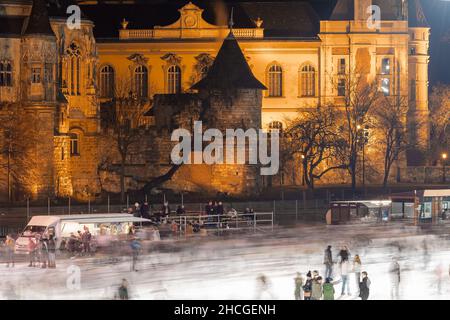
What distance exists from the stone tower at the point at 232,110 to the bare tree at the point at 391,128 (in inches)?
690

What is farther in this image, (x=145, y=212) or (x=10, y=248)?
(x=145, y=212)

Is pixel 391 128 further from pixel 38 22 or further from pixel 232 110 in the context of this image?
pixel 38 22

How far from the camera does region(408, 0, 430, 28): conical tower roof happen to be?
155 meters

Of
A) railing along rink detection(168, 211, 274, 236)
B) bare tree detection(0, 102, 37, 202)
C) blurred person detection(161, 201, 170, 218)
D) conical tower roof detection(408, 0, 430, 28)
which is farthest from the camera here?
conical tower roof detection(408, 0, 430, 28)

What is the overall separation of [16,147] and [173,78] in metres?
42.4

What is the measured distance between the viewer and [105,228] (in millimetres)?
85500

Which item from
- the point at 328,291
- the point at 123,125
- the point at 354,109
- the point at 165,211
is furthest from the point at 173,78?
the point at 328,291

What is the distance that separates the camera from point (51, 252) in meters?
78.7

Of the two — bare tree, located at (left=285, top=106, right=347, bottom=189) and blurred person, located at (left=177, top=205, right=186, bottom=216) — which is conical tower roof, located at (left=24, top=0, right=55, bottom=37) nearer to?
bare tree, located at (left=285, top=106, right=347, bottom=189)

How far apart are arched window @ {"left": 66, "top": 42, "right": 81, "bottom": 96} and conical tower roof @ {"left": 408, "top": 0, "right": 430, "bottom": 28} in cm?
3976

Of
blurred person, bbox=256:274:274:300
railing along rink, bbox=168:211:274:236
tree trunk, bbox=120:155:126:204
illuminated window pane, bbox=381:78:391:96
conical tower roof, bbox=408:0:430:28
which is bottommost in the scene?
blurred person, bbox=256:274:274:300
